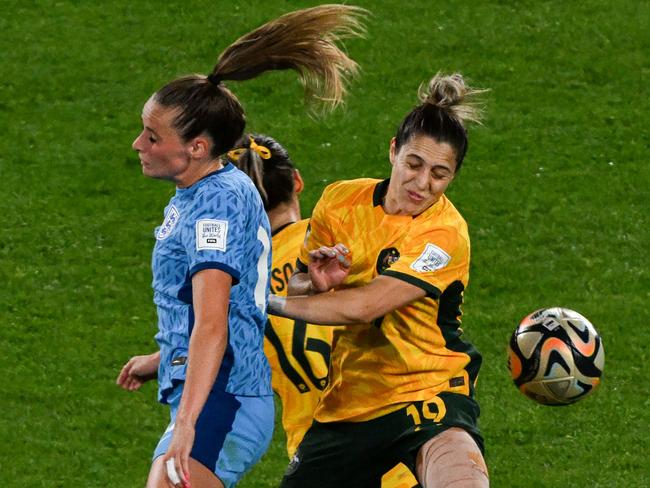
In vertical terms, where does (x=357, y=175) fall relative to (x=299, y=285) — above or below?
below

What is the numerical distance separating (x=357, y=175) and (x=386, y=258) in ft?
20.5

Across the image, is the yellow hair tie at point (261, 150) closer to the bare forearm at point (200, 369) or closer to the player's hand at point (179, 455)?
the bare forearm at point (200, 369)

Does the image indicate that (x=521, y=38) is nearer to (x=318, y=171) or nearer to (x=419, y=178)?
(x=318, y=171)

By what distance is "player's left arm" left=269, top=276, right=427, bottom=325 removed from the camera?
5.82 meters

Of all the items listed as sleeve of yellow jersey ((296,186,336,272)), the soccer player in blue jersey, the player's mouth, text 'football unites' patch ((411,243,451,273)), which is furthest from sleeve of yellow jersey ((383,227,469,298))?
the soccer player in blue jersey

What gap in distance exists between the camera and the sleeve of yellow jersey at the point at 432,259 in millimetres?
6023

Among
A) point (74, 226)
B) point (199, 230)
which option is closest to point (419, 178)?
point (199, 230)

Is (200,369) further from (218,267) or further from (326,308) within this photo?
(326,308)

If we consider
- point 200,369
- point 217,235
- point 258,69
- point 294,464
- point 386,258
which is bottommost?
point 294,464

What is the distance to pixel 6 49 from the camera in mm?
14219

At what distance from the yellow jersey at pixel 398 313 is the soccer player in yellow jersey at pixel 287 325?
1.34ft

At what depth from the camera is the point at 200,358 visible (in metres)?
4.82

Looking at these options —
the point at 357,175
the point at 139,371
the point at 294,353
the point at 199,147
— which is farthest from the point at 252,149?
the point at 357,175

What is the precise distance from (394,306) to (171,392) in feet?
3.82
